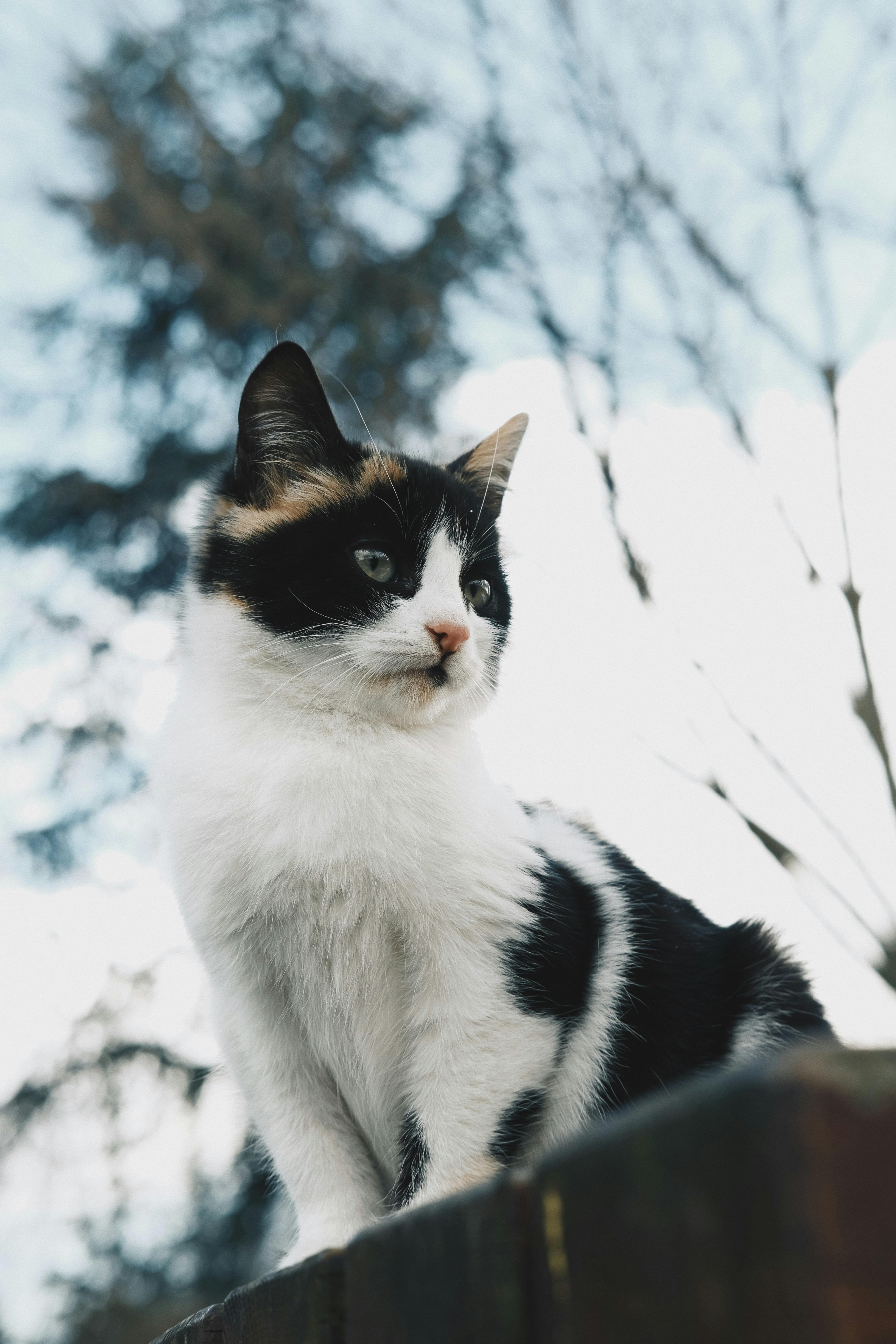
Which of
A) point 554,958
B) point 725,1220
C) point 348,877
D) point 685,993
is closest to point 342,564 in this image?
point 348,877

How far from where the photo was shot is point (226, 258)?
18.3ft

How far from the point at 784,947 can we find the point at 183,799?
3.91 feet

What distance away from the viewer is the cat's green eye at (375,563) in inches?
68.7

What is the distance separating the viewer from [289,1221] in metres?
2.26

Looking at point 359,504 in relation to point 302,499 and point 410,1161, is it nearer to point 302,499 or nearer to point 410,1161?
point 302,499

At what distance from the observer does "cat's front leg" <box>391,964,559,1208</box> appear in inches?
55.4

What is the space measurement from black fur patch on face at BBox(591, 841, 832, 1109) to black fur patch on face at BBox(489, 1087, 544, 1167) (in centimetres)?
20

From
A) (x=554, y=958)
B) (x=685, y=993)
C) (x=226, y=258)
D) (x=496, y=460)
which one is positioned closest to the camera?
(x=554, y=958)

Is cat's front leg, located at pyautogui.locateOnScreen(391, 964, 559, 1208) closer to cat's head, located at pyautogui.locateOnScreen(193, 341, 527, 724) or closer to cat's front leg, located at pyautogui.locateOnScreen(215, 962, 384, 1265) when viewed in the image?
cat's front leg, located at pyautogui.locateOnScreen(215, 962, 384, 1265)

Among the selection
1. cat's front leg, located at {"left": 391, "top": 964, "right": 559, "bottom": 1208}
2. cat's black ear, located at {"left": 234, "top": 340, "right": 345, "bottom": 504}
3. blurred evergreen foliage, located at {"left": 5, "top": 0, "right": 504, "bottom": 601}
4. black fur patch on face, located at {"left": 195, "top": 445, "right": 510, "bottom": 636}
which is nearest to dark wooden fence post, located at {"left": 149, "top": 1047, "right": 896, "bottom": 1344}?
cat's front leg, located at {"left": 391, "top": 964, "right": 559, "bottom": 1208}

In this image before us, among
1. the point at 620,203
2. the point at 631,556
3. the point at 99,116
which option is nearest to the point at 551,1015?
the point at 631,556

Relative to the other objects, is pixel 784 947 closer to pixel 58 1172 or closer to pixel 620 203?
pixel 620 203

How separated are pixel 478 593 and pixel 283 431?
498mm

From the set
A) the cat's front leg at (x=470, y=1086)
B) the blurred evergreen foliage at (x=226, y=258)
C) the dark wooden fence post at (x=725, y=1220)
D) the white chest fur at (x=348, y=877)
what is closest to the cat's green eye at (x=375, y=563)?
the white chest fur at (x=348, y=877)
